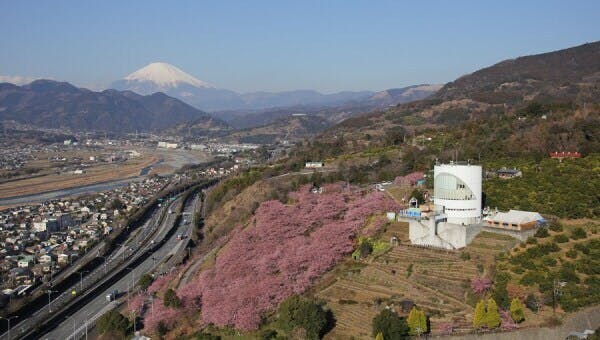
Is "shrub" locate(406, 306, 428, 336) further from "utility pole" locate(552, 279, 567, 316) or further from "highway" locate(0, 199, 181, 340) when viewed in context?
"highway" locate(0, 199, 181, 340)

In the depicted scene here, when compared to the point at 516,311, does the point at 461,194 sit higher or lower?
higher

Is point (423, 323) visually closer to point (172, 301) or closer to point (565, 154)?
point (172, 301)

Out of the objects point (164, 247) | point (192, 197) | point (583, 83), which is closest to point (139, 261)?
point (164, 247)

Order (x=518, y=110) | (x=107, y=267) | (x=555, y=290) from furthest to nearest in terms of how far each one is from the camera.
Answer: (x=518, y=110) → (x=107, y=267) → (x=555, y=290)

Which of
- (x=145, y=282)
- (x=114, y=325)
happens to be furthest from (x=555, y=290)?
(x=145, y=282)

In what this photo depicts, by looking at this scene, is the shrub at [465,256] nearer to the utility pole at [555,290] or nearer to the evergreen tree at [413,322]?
the utility pole at [555,290]

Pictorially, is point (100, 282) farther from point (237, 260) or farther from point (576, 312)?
point (576, 312)

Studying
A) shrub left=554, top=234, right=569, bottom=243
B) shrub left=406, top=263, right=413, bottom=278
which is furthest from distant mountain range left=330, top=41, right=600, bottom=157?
shrub left=406, top=263, right=413, bottom=278
